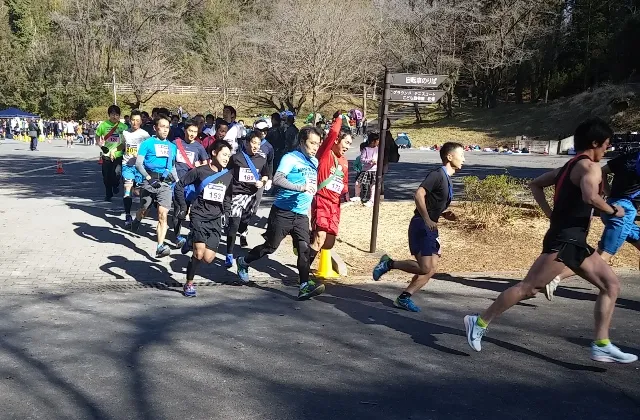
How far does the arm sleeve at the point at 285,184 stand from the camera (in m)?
6.24

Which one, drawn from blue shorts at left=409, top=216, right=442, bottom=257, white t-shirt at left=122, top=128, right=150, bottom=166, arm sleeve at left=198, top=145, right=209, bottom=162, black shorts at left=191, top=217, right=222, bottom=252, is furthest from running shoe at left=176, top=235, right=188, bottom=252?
blue shorts at left=409, top=216, right=442, bottom=257

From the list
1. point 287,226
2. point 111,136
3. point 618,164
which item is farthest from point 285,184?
point 111,136

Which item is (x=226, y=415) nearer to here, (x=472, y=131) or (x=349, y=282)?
(x=349, y=282)

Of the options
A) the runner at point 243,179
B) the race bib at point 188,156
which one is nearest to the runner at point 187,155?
the race bib at point 188,156

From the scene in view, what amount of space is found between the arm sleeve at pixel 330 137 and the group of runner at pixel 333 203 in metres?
0.01

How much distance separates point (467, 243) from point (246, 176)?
11.7 feet

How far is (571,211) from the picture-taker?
448 cm

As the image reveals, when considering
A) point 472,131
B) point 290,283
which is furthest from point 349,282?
point 472,131

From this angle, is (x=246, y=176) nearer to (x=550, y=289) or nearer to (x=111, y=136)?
(x=550, y=289)

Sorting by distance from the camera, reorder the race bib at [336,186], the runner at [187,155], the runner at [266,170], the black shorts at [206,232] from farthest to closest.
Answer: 1. the runner at [187,155]
2. the runner at [266,170]
3. the race bib at [336,186]
4. the black shorts at [206,232]

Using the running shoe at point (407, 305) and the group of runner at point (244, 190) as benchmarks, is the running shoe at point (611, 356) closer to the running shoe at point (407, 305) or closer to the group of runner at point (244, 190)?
the running shoe at point (407, 305)

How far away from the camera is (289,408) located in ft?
12.7

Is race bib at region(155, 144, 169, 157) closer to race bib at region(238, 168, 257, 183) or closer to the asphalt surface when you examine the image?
race bib at region(238, 168, 257, 183)

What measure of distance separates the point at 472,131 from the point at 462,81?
12.2 meters
